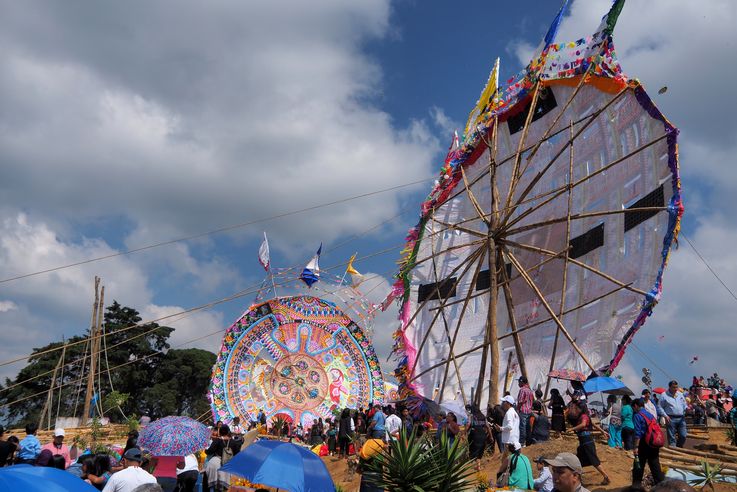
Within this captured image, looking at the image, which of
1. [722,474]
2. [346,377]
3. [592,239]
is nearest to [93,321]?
[346,377]

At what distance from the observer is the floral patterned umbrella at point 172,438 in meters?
7.29

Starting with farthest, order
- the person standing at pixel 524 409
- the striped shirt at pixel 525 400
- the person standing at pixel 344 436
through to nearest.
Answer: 1. the person standing at pixel 344 436
2. the striped shirt at pixel 525 400
3. the person standing at pixel 524 409

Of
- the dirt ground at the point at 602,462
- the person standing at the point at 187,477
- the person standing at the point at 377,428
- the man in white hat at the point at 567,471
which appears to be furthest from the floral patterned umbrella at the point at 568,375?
the man in white hat at the point at 567,471

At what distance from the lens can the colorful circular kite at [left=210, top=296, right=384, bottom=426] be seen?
22.2 meters

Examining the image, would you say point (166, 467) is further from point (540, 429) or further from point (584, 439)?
point (540, 429)

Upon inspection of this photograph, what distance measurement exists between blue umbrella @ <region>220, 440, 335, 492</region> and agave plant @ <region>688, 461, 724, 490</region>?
5.25m

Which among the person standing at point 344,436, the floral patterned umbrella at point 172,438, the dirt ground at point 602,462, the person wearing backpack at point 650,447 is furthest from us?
the person standing at point 344,436

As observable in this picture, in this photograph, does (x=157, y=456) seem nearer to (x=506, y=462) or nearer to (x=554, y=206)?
(x=506, y=462)

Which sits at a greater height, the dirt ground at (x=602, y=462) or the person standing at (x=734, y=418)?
the person standing at (x=734, y=418)

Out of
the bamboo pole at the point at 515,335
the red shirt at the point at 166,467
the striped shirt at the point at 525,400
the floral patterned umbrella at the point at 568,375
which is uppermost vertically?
the bamboo pole at the point at 515,335

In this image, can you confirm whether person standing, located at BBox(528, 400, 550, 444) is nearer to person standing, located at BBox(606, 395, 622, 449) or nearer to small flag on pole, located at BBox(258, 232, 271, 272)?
person standing, located at BBox(606, 395, 622, 449)

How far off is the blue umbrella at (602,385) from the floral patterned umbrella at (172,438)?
295 inches

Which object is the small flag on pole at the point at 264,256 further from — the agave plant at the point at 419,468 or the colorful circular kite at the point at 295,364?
the agave plant at the point at 419,468

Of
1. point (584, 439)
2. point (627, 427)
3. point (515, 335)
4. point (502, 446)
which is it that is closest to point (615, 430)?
point (627, 427)
